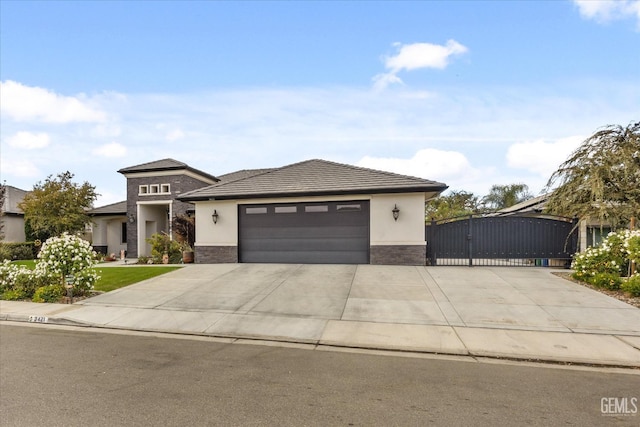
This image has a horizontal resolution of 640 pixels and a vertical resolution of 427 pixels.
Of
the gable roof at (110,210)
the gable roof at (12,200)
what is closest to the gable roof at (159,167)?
the gable roof at (110,210)

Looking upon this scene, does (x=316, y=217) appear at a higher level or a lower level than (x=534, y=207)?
lower

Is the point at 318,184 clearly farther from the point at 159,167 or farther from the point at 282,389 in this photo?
the point at 159,167

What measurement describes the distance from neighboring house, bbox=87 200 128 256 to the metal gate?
22.5m

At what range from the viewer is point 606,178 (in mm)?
10961

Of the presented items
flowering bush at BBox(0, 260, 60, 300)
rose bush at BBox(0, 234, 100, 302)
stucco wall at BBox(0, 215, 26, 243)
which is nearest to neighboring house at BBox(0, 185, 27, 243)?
stucco wall at BBox(0, 215, 26, 243)

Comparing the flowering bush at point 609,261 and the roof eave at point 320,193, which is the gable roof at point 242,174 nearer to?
the roof eave at point 320,193

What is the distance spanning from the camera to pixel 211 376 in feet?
13.7

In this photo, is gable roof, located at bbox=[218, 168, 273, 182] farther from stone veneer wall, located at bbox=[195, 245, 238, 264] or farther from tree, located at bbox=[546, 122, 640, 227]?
tree, located at bbox=[546, 122, 640, 227]

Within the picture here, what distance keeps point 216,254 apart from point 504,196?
45.7 meters

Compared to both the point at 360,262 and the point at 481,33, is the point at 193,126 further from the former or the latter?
the point at 481,33

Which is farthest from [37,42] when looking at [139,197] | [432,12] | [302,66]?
[432,12]

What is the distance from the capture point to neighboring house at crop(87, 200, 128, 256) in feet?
77.7

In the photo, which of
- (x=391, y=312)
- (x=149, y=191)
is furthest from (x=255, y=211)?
(x=149, y=191)

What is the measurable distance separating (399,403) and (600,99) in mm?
13663
